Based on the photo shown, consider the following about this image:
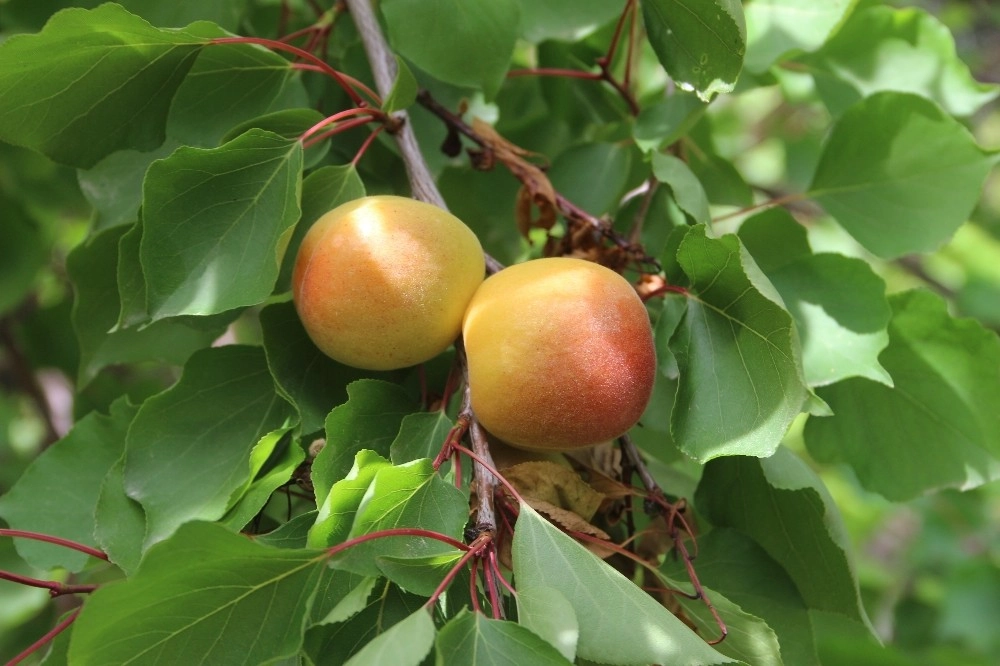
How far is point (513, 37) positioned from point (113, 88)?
1.42 ft

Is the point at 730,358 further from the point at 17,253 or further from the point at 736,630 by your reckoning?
the point at 17,253

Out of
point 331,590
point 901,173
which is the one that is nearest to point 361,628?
point 331,590

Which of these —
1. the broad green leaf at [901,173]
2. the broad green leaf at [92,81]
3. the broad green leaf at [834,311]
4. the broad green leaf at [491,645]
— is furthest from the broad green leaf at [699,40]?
the broad green leaf at [491,645]

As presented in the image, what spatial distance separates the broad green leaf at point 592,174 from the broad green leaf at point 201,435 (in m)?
0.50

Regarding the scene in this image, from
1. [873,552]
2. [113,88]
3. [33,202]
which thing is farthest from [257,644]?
[873,552]

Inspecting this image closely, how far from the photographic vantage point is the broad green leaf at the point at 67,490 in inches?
40.2

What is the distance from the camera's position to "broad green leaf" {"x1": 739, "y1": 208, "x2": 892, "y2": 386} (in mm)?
982

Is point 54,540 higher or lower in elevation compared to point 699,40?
lower

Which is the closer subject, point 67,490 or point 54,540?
point 54,540

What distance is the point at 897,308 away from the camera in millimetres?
1117

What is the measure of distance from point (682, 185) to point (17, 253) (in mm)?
1226

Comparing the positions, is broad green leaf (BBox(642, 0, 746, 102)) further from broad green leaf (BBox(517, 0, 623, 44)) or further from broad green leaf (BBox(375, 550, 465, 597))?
broad green leaf (BBox(375, 550, 465, 597))

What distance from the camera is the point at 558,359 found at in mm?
776

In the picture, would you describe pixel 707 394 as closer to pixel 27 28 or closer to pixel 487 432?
pixel 487 432
